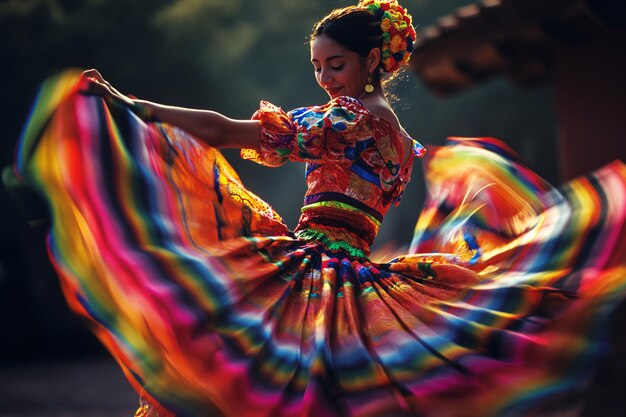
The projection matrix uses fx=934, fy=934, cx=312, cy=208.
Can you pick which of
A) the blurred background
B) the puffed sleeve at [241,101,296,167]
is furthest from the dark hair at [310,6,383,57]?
the blurred background

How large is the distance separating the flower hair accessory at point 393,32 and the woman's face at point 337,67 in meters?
0.13

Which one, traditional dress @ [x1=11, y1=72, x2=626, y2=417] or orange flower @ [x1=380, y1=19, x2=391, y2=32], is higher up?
orange flower @ [x1=380, y1=19, x2=391, y2=32]

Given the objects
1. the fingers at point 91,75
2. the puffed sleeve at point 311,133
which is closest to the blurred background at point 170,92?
the puffed sleeve at point 311,133

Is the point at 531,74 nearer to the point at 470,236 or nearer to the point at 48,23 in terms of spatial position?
the point at 470,236

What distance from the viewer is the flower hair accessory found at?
2.99 metres

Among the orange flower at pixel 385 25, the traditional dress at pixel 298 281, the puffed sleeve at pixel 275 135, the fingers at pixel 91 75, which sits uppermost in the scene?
the orange flower at pixel 385 25

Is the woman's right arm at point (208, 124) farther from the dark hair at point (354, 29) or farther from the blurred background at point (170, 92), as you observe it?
the blurred background at point (170, 92)

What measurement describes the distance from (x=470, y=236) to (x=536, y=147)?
7.20 metres

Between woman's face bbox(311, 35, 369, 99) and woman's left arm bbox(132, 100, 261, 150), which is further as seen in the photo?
woman's face bbox(311, 35, 369, 99)

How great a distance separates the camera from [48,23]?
9.96 metres

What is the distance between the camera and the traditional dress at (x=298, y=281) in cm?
228

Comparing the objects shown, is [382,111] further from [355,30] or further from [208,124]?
[208,124]

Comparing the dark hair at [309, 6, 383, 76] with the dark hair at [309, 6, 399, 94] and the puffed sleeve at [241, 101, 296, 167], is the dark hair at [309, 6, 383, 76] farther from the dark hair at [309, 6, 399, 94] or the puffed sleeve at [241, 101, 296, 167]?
the puffed sleeve at [241, 101, 296, 167]

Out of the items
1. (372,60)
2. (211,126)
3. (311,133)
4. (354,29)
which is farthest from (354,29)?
(211,126)
